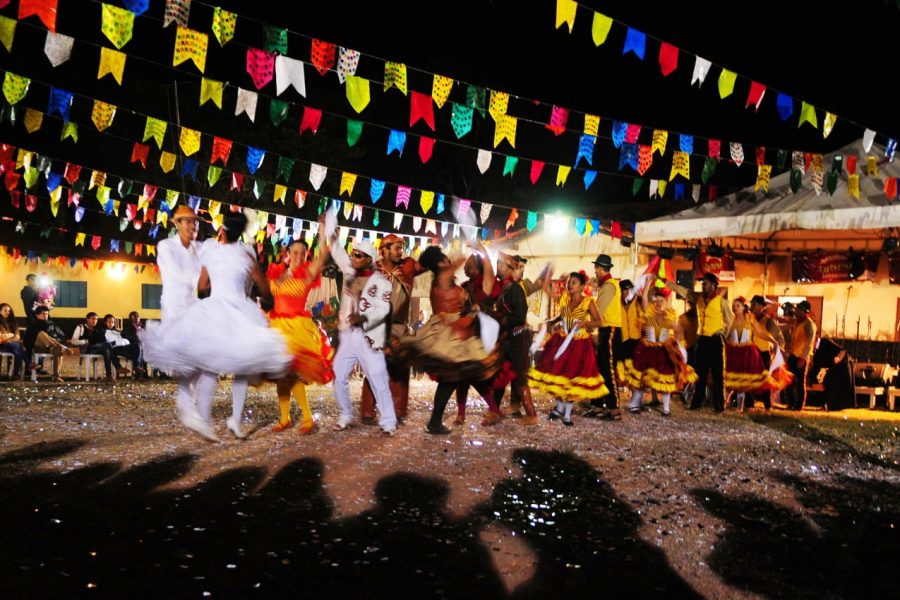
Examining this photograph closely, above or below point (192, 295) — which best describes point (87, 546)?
below

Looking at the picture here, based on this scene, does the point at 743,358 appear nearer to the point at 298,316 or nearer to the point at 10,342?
the point at 298,316

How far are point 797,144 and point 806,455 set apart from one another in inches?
814

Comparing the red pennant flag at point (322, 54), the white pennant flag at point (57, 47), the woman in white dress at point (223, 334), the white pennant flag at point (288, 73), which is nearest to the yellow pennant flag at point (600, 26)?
the red pennant flag at point (322, 54)

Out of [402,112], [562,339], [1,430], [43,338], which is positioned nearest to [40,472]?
[1,430]

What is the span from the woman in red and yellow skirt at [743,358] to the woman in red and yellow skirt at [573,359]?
153 inches

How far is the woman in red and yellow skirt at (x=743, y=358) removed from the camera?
466 inches

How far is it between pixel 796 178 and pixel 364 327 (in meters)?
10.0

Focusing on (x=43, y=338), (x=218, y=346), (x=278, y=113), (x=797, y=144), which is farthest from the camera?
(x=797, y=144)

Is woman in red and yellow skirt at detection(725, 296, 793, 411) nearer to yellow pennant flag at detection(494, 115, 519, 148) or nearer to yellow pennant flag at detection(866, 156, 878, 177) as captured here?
yellow pennant flag at detection(866, 156, 878, 177)

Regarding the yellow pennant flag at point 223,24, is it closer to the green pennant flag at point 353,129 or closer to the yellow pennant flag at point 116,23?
the yellow pennant flag at point 116,23

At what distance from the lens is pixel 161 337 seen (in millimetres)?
6012

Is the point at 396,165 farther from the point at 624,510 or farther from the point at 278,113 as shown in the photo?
the point at 624,510

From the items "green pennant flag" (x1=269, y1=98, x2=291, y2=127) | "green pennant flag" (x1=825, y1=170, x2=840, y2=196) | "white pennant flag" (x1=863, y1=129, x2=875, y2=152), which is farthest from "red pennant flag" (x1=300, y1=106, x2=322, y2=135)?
"green pennant flag" (x1=825, y1=170, x2=840, y2=196)

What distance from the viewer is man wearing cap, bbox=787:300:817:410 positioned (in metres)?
12.8
